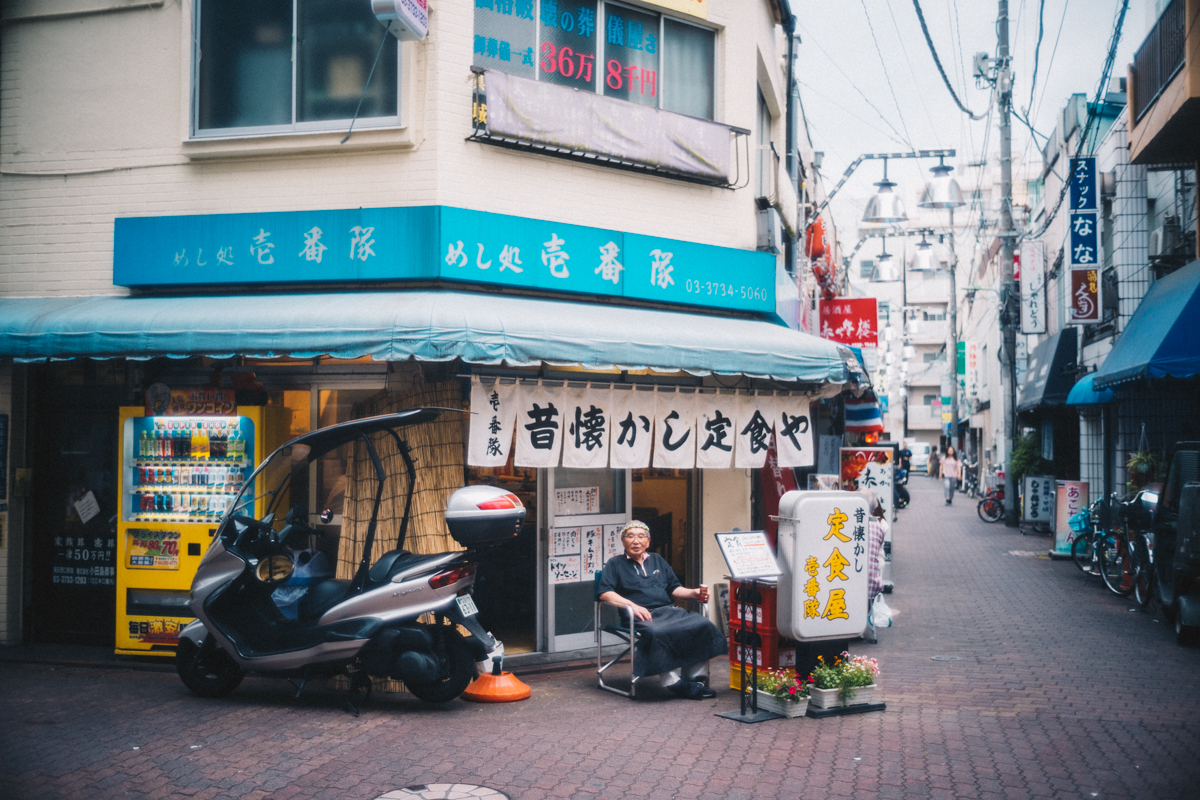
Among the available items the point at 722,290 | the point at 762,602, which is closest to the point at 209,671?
the point at 762,602

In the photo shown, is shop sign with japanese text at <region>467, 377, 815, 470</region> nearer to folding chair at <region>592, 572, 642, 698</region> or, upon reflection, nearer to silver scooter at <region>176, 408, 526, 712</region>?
silver scooter at <region>176, 408, 526, 712</region>

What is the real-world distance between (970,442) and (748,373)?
46184mm

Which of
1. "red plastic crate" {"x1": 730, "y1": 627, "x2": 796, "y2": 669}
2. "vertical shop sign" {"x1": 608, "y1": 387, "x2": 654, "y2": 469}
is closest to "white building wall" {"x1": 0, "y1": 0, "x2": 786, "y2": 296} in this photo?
"vertical shop sign" {"x1": 608, "y1": 387, "x2": 654, "y2": 469}

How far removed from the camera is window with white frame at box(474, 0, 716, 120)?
30.6 ft

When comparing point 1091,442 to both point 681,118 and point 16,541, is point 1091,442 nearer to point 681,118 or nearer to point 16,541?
point 681,118

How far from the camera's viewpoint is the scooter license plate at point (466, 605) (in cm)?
733

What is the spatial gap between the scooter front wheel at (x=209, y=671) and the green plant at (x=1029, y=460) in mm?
21028

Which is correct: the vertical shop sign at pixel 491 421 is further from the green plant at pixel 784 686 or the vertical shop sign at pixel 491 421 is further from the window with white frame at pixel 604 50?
the window with white frame at pixel 604 50

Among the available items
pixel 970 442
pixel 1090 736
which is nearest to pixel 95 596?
pixel 1090 736

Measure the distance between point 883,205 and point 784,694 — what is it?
16793mm

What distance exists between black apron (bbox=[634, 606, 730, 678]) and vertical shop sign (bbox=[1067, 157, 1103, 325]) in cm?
1259

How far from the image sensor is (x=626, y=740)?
262 inches

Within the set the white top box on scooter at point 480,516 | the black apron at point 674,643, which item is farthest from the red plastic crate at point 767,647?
the white top box on scooter at point 480,516

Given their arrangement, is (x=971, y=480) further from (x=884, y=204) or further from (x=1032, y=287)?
(x=884, y=204)
